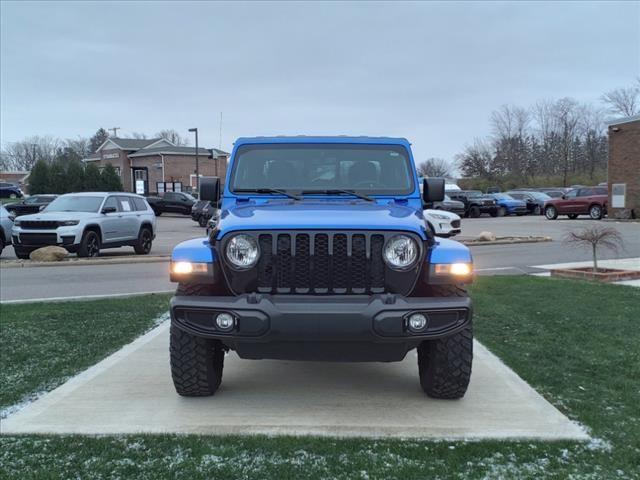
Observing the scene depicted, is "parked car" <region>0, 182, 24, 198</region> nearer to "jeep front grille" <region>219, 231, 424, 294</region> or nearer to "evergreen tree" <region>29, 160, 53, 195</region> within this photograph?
"evergreen tree" <region>29, 160, 53, 195</region>

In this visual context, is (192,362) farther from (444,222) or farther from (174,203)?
(174,203)

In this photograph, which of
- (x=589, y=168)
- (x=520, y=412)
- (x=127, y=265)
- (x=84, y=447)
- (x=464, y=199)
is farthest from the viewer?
(x=589, y=168)

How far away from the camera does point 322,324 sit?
3.82m

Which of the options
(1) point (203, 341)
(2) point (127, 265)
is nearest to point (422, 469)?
(1) point (203, 341)

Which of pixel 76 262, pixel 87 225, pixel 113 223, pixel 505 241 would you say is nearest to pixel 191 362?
pixel 76 262

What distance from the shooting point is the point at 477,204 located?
1473 inches

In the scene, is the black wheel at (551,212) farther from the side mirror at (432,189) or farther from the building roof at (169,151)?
the building roof at (169,151)

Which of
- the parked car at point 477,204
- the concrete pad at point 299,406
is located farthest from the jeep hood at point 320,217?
the parked car at point 477,204

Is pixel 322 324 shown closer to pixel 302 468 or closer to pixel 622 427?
pixel 302 468

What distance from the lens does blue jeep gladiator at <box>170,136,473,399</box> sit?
12.7ft

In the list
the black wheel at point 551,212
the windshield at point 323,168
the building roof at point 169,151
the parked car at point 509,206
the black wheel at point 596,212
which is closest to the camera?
the windshield at point 323,168

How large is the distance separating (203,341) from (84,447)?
1.04 metres

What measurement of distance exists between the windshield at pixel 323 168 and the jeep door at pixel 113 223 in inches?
444

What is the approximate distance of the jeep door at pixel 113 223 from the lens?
624 inches
